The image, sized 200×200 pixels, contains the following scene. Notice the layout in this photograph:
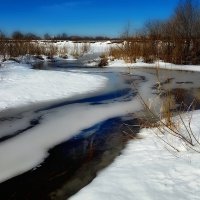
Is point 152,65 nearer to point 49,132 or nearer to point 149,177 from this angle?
point 49,132

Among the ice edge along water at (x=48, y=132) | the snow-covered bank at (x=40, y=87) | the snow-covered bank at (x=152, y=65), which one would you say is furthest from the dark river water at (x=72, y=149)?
the snow-covered bank at (x=152, y=65)

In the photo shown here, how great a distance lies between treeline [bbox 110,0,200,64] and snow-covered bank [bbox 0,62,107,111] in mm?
7513

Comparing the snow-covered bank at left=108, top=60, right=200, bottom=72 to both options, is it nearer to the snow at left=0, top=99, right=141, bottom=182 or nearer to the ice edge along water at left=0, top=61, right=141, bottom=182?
the ice edge along water at left=0, top=61, right=141, bottom=182

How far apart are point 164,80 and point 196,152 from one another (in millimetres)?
8976

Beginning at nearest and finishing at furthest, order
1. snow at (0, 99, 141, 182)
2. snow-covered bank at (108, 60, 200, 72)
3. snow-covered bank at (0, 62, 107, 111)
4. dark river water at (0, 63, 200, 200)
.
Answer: dark river water at (0, 63, 200, 200)
snow at (0, 99, 141, 182)
snow-covered bank at (0, 62, 107, 111)
snow-covered bank at (108, 60, 200, 72)

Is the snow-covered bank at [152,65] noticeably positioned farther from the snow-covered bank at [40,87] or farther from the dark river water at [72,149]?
the dark river water at [72,149]

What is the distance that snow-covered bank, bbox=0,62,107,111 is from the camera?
30.1ft

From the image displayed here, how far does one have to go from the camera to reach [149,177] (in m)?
4.18

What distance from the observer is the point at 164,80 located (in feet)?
44.8

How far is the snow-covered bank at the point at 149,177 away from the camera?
3760mm

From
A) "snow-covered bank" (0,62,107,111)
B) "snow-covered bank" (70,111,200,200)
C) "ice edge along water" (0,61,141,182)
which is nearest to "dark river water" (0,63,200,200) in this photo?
"ice edge along water" (0,61,141,182)

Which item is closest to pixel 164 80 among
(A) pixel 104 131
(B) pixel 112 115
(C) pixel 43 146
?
(B) pixel 112 115

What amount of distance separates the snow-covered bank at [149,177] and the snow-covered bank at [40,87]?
13.9 feet

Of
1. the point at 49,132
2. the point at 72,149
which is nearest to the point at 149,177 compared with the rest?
the point at 72,149
